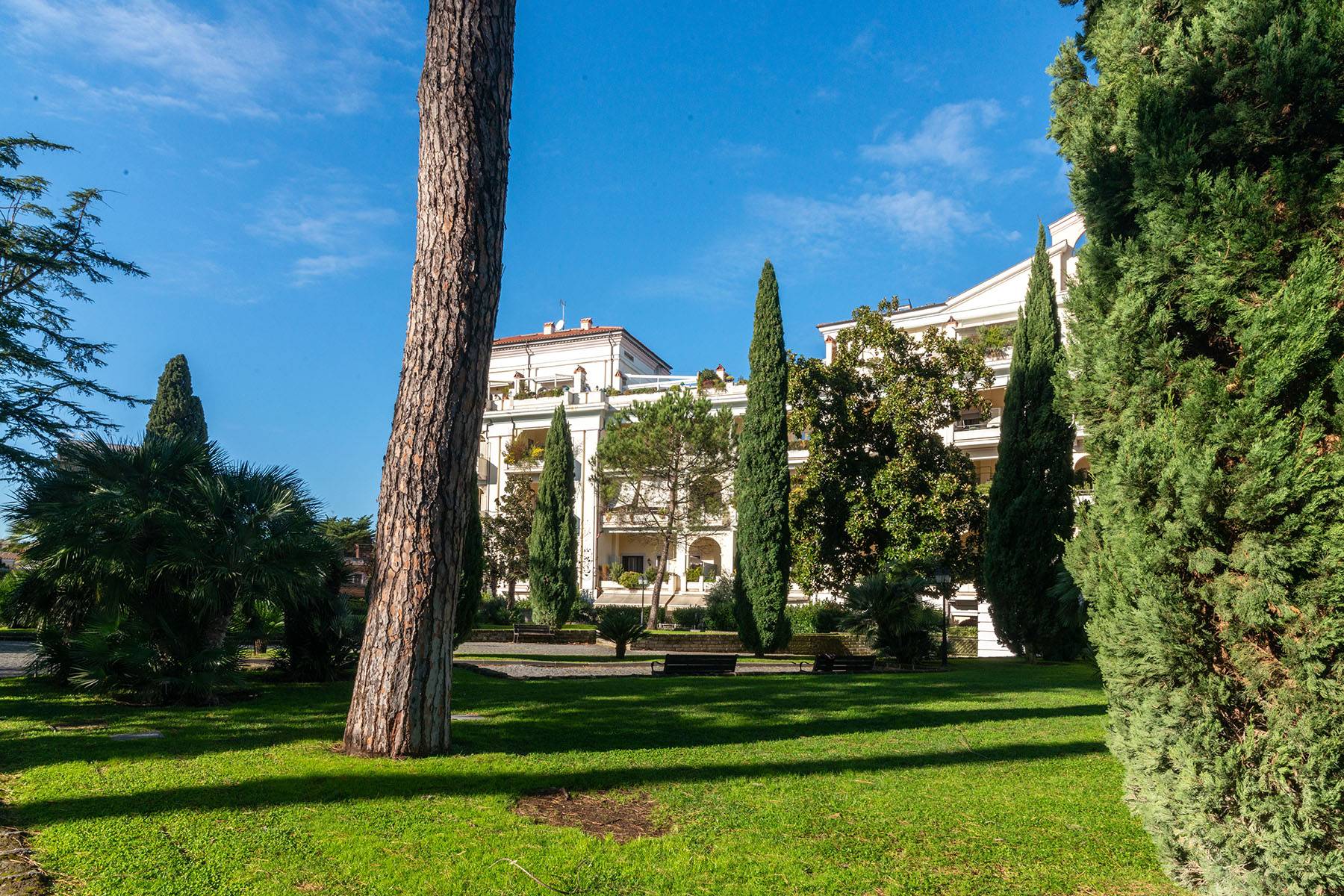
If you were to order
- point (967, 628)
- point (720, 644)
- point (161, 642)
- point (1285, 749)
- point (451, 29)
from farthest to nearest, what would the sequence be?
point (967, 628), point (720, 644), point (161, 642), point (451, 29), point (1285, 749)

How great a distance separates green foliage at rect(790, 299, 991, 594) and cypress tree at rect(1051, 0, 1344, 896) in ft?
66.1

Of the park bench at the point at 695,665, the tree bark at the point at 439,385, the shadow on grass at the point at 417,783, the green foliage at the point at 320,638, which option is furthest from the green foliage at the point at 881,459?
the tree bark at the point at 439,385

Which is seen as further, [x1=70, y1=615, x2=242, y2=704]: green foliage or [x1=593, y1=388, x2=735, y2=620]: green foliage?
[x1=593, y1=388, x2=735, y2=620]: green foliage

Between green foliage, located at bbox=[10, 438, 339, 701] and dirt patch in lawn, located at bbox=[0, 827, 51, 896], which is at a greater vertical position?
green foliage, located at bbox=[10, 438, 339, 701]

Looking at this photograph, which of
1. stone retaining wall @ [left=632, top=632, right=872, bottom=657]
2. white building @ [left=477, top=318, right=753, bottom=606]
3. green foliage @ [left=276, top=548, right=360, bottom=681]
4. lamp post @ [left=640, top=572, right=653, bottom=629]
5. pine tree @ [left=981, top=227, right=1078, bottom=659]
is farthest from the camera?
white building @ [left=477, top=318, right=753, bottom=606]

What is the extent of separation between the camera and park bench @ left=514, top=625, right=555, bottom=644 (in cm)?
2525

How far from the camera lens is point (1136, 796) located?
410 cm

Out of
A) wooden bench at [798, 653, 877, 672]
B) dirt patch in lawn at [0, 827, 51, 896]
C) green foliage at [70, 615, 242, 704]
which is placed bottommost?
wooden bench at [798, 653, 877, 672]

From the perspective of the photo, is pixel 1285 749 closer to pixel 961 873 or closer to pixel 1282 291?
pixel 961 873

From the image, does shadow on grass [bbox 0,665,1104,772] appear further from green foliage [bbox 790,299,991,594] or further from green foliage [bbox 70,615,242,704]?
green foliage [bbox 790,299,991,594]

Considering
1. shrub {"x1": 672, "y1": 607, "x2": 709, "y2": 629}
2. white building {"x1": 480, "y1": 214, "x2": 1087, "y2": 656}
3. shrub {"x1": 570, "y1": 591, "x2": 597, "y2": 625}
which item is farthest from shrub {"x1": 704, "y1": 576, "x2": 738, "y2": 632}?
shrub {"x1": 570, "y1": 591, "x2": 597, "y2": 625}

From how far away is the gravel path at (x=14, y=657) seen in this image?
460 inches

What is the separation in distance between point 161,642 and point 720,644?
51.3 feet

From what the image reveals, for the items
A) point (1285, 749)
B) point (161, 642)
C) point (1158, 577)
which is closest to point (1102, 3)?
point (1158, 577)
